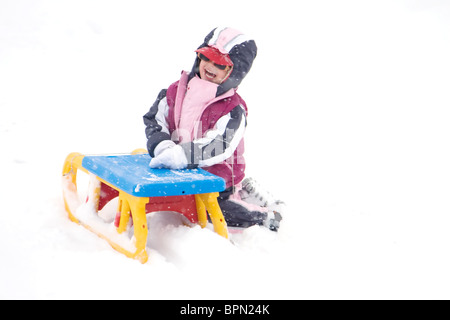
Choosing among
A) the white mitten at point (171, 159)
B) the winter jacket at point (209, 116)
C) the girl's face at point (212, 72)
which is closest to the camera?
the white mitten at point (171, 159)

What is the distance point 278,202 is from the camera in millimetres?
2645

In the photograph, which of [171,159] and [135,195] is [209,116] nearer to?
[171,159]

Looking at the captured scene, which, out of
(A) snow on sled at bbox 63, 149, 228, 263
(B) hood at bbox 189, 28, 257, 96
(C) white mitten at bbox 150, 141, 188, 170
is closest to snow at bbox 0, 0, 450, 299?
(A) snow on sled at bbox 63, 149, 228, 263

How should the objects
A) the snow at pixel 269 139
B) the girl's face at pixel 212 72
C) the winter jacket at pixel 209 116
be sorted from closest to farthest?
the snow at pixel 269 139 < the winter jacket at pixel 209 116 < the girl's face at pixel 212 72

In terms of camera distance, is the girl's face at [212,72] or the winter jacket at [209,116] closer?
the winter jacket at [209,116]

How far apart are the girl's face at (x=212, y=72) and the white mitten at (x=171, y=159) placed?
16.8 inches

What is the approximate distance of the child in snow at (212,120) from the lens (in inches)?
83.1

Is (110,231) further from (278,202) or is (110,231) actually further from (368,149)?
(368,149)

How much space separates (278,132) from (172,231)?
8.81 ft

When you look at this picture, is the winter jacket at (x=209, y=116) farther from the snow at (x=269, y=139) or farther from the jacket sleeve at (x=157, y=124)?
the snow at (x=269, y=139)

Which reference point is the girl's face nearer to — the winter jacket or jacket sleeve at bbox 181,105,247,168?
the winter jacket

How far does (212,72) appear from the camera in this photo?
227 cm

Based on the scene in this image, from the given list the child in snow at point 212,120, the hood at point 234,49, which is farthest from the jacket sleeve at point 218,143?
the hood at point 234,49

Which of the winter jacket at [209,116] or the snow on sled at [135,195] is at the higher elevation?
the winter jacket at [209,116]
